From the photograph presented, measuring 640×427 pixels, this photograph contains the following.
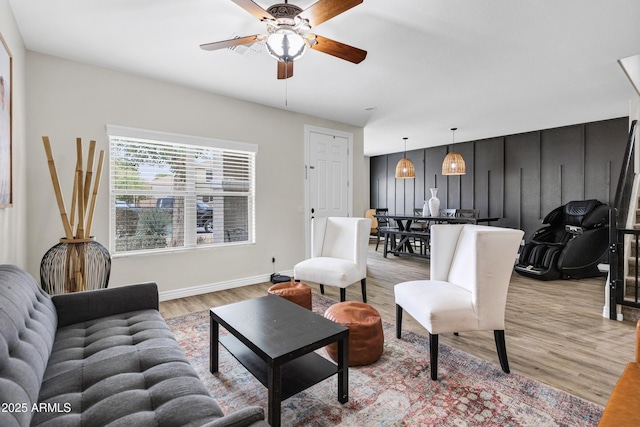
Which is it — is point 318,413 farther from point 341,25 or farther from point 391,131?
point 391,131

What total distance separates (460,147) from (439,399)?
21.9ft

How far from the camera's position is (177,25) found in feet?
7.97

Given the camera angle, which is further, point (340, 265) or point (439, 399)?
point (340, 265)

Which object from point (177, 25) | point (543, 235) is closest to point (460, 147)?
point (543, 235)

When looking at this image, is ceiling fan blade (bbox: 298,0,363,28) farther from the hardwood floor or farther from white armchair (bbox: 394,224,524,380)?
the hardwood floor

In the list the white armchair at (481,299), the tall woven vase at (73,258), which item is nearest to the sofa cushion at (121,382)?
the tall woven vase at (73,258)

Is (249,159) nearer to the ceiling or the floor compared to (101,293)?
nearer to the ceiling

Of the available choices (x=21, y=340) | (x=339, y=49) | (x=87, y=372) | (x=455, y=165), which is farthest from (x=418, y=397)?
(x=455, y=165)

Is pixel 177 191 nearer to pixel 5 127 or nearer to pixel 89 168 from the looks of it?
pixel 89 168

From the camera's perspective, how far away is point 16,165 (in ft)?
7.97

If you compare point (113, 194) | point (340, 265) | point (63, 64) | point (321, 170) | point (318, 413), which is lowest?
point (318, 413)

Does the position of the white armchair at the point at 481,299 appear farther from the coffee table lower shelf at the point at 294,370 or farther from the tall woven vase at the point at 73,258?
the tall woven vase at the point at 73,258

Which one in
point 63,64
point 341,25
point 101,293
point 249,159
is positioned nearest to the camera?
point 101,293

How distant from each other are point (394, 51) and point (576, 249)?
395 centimetres
